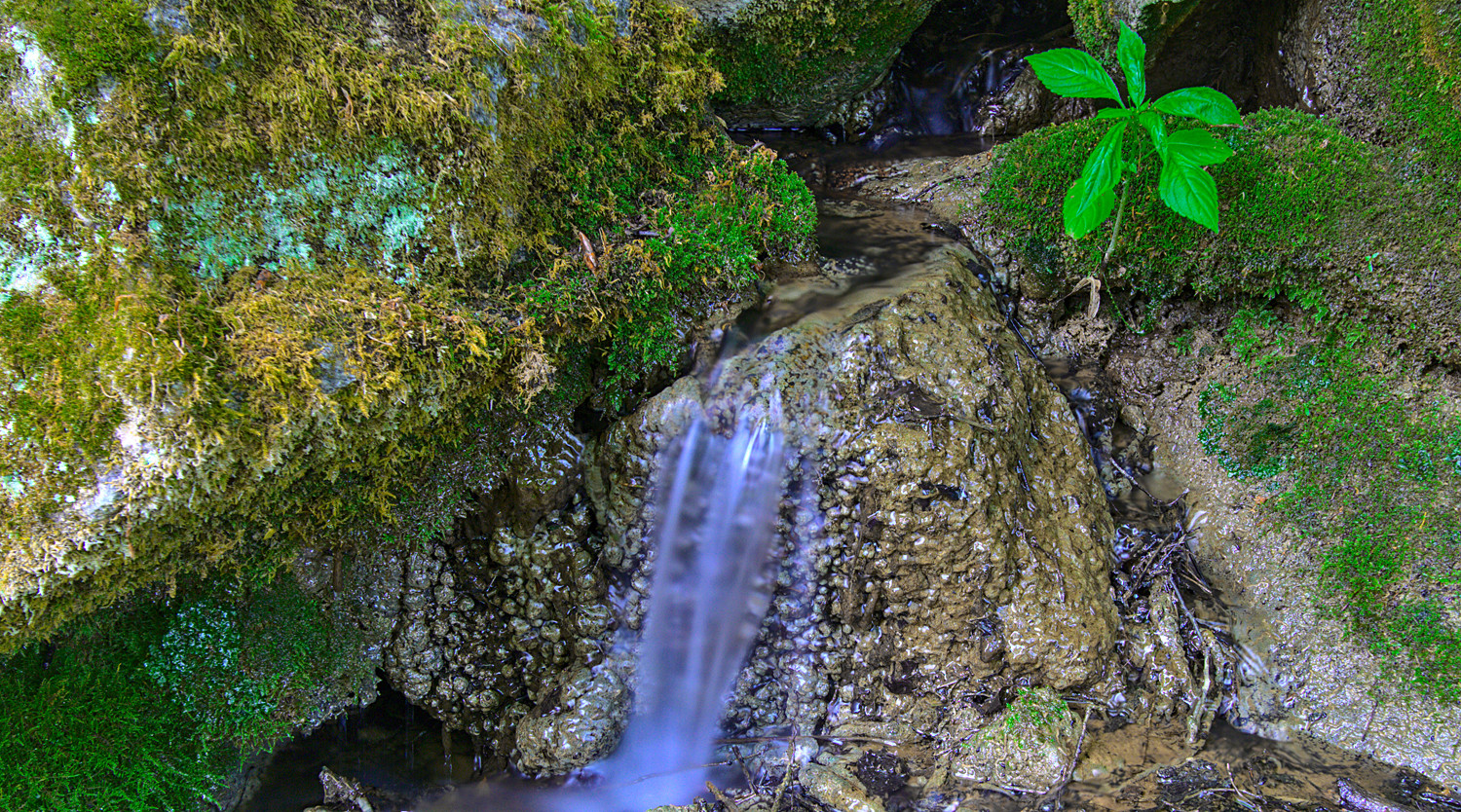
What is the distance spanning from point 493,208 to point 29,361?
1.33m

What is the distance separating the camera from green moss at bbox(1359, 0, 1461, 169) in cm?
270

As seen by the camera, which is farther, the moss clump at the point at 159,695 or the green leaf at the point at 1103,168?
the green leaf at the point at 1103,168

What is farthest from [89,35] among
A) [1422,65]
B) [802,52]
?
[1422,65]

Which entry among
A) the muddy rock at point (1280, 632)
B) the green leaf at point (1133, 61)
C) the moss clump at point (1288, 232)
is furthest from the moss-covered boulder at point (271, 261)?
the muddy rock at point (1280, 632)

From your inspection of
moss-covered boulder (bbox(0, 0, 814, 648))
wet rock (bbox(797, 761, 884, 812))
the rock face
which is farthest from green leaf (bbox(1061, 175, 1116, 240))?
wet rock (bbox(797, 761, 884, 812))

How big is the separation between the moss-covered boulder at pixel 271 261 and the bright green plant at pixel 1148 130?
1.72 metres

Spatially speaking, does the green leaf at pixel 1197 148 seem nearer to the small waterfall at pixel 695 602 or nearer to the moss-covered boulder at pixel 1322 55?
the moss-covered boulder at pixel 1322 55

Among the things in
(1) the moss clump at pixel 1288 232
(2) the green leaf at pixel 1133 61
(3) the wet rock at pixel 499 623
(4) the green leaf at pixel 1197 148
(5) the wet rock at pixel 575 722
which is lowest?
(5) the wet rock at pixel 575 722

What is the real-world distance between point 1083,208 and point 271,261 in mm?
2943

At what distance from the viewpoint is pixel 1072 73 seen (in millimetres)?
2783

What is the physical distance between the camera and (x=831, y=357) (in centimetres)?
296

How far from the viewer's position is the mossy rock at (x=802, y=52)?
4212 millimetres

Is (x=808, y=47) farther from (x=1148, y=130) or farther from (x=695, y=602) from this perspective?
(x=695, y=602)

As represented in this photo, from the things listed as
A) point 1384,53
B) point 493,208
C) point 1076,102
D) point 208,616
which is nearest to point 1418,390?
point 1384,53
